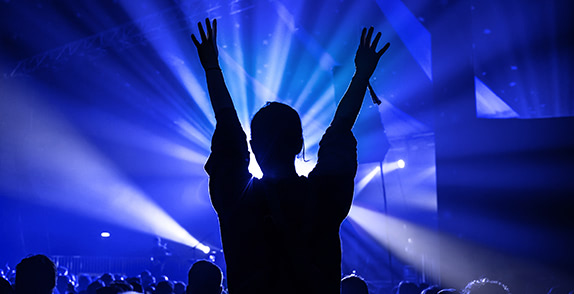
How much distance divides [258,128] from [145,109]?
15609 millimetres

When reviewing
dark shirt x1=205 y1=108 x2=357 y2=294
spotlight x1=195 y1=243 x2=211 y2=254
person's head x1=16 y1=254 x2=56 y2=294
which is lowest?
spotlight x1=195 y1=243 x2=211 y2=254

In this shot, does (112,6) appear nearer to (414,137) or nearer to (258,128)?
(258,128)

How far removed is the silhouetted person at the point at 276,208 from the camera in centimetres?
136

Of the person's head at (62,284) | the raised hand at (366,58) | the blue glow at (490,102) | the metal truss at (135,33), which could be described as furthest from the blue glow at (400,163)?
the raised hand at (366,58)

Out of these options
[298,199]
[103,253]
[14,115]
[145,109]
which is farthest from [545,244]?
[14,115]

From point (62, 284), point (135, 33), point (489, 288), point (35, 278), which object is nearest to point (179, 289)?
point (62, 284)

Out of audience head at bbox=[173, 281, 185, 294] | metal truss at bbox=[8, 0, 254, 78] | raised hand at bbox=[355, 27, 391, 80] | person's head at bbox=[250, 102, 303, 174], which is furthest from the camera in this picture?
metal truss at bbox=[8, 0, 254, 78]

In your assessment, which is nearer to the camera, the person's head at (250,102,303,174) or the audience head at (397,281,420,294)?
the person's head at (250,102,303,174)

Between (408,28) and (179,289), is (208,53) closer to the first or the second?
(179,289)

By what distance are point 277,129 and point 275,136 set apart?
0.9 inches

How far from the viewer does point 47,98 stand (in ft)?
52.1

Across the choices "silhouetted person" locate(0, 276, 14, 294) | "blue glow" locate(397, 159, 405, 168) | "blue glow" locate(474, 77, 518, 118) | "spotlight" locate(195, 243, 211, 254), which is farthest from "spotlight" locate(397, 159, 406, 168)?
"silhouetted person" locate(0, 276, 14, 294)

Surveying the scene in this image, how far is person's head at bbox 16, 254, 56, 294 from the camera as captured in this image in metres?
3.16

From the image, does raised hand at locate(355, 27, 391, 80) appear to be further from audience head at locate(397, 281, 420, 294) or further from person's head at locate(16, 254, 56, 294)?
audience head at locate(397, 281, 420, 294)
